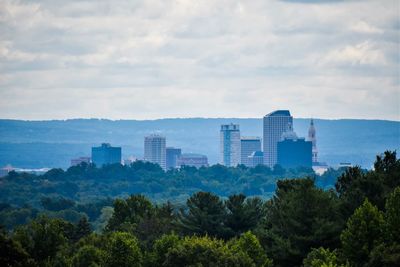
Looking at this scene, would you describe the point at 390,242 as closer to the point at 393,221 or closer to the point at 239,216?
the point at 393,221

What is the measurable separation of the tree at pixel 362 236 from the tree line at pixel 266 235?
0.19 ft

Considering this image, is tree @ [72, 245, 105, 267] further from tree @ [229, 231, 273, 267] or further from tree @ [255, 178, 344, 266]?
tree @ [255, 178, 344, 266]

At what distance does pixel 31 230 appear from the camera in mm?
111812

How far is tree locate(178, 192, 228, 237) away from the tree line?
0.28ft

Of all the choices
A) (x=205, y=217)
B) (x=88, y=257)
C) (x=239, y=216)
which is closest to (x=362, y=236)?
(x=88, y=257)

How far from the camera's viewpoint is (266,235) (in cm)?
9738

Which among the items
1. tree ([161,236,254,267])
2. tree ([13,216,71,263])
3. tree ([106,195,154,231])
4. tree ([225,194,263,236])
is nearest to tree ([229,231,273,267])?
tree ([161,236,254,267])

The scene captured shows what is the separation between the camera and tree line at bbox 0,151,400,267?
79.2 m

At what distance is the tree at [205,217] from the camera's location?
113m

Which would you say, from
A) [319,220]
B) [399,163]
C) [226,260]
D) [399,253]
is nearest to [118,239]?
[226,260]

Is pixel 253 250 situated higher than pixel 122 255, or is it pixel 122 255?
pixel 253 250

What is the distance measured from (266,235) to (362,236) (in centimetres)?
1914

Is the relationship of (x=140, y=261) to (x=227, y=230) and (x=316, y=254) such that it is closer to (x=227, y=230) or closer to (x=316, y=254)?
(x=316, y=254)

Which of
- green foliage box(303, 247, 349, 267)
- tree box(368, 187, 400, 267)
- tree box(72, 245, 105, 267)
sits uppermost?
tree box(368, 187, 400, 267)
